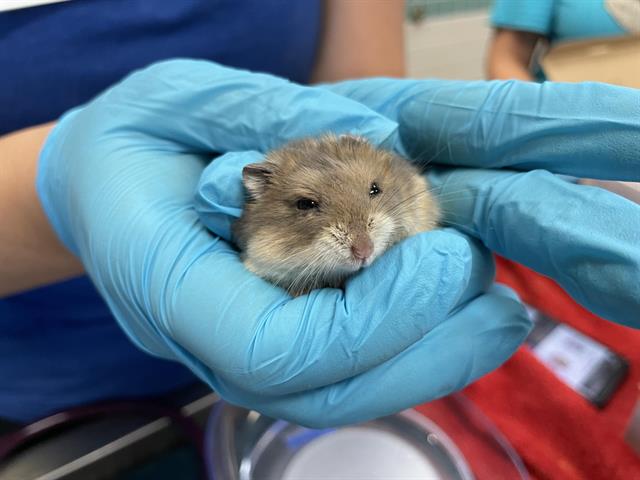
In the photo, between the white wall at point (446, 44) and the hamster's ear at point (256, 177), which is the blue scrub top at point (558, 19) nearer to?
the white wall at point (446, 44)

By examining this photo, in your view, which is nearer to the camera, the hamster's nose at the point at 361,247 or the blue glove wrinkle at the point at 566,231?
the blue glove wrinkle at the point at 566,231

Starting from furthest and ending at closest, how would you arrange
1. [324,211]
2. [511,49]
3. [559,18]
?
[511,49] < [559,18] < [324,211]

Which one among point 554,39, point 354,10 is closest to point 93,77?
point 354,10

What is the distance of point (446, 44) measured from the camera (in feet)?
13.1

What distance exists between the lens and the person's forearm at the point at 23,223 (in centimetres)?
172

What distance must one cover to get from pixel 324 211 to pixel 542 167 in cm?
76

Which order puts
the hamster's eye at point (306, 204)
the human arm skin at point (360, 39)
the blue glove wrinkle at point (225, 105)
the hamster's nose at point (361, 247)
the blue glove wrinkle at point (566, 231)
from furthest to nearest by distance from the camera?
the human arm skin at point (360, 39) < the blue glove wrinkle at point (225, 105) < the hamster's eye at point (306, 204) < the hamster's nose at point (361, 247) < the blue glove wrinkle at point (566, 231)

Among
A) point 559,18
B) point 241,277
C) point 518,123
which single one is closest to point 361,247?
point 241,277

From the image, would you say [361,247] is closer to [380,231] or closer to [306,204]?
[380,231]

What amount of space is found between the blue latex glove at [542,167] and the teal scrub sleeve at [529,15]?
2.98 ft

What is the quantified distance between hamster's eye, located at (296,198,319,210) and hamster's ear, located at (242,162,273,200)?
0.49 feet

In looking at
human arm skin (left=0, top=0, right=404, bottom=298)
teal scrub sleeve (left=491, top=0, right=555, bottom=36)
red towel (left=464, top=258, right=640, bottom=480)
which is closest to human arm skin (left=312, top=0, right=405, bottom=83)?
teal scrub sleeve (left=491, top=0, right=555, bottom=36)

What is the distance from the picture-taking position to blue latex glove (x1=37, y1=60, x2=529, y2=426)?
129 cm

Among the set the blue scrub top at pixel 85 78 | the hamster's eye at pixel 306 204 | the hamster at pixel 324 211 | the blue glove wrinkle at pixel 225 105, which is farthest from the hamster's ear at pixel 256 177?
the blue scrub top at pixel 85 78
